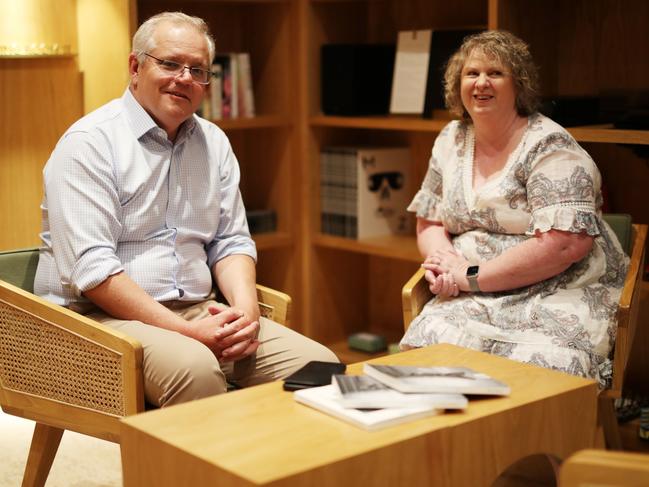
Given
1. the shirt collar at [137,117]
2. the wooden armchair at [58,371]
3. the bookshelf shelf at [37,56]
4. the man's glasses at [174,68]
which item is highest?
the bookshelf shelf at [37,56]

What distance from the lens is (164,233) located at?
2820mm

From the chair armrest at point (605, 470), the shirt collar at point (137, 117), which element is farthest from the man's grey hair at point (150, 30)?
the chair armrest at point (605, 470)

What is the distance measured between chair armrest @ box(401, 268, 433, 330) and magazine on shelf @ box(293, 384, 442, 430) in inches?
33.8

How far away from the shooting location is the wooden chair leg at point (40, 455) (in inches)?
107

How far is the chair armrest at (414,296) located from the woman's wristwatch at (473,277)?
15 centimetres

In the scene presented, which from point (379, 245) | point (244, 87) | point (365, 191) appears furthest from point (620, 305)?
point (244, 87)

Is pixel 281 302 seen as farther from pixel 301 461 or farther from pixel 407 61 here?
pixel 407 61

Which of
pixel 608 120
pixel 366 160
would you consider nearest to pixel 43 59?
pixel 366 160

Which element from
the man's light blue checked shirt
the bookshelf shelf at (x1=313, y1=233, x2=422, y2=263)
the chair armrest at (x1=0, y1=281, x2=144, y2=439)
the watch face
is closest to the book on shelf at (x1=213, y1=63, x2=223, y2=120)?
the bookshelf shelf at (x1=313, y1=233, x2=422, y2=263)

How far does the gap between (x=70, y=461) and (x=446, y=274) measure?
131cm

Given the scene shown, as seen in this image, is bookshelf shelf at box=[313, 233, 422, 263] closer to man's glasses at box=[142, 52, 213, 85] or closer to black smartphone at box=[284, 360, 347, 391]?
man's glasses at box=[142, 52, 213, 85]

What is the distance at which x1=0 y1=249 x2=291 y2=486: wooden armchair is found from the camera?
2445 mm

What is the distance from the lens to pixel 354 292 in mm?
4590

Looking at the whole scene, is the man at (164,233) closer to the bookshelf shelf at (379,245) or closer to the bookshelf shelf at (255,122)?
the bookshelf shelf at (255,122)
